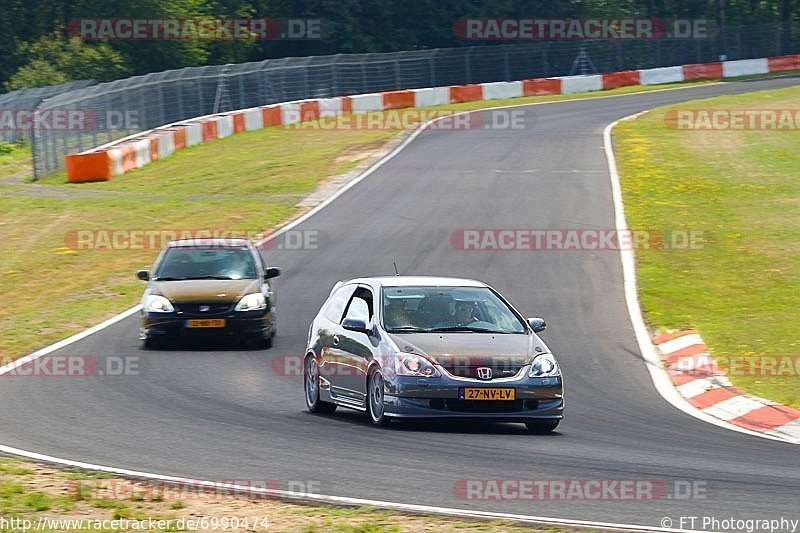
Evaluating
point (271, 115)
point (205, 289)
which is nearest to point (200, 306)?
point (205, 289)

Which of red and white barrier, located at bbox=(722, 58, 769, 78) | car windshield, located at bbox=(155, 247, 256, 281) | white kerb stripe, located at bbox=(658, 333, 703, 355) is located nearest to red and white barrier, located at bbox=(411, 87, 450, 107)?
red and white barrier, located at bbox=(722, 58, 769, 78)

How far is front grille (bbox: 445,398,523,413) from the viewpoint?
38.2 feet

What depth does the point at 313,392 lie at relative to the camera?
1352cm

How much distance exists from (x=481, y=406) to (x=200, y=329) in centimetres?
709

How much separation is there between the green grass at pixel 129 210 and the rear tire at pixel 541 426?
8408 millimetres

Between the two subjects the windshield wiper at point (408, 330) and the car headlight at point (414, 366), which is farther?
the windshield wiper at point (408, 330)

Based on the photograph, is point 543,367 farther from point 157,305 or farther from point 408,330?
point 157,305

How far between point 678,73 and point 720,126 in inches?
780

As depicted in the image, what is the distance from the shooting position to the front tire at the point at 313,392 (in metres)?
13.4

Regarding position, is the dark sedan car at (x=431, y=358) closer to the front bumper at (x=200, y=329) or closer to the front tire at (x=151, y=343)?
the front bumper at (x=200, y=329)

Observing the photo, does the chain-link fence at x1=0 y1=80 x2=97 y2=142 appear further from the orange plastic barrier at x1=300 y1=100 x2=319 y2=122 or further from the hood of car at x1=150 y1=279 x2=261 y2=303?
the hood of car at x1=150 y1=279 x2=261 y2=303

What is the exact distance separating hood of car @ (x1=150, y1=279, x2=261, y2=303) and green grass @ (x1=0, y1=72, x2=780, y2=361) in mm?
1970

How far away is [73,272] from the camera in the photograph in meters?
25.3

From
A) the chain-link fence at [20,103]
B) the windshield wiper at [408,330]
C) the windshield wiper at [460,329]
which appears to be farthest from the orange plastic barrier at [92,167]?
the windshield wiper at [460,329]
